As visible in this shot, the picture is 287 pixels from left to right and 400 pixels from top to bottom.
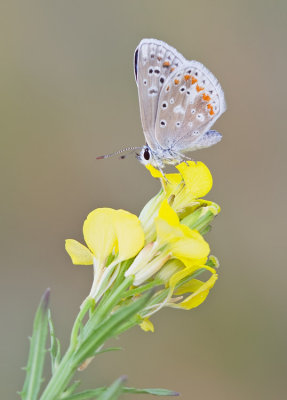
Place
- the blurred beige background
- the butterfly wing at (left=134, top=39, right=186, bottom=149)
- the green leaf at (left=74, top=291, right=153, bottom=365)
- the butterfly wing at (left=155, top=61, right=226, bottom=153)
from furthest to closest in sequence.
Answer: the blurred beige background → the butterfly wing at (left=155, top=61, right=226, bottom=153) → the butterfly wing at (left=134, top=39, right=186, bottom=149) → the green leaf at (left=74, top=291, right=153, bottom=365)

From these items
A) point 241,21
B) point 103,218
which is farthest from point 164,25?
point 103,218

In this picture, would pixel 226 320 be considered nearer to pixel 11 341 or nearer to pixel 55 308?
pixel 55 308

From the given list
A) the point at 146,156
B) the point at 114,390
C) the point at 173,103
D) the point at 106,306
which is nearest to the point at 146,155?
the point at 146,156

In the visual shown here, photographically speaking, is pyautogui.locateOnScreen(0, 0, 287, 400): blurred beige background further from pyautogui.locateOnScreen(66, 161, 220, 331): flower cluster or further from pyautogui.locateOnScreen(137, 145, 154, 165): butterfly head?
pyautogui.locateOnScreen(66, 161, 220, 331): flower cluster

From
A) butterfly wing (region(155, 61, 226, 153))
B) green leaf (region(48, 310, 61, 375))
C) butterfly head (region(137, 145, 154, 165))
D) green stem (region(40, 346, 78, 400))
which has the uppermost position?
butterfly wing (region(155, 61, 226, 153))

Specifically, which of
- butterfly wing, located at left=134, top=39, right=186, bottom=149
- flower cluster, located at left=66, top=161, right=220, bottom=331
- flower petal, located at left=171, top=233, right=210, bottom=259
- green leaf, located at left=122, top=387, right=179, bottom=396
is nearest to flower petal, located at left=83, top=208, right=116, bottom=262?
flower cluster, located at left=66, top=161, right=220, bottom=331

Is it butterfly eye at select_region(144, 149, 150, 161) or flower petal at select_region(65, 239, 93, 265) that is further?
butterfly eye at select_region(144, 149, 150, 161)
